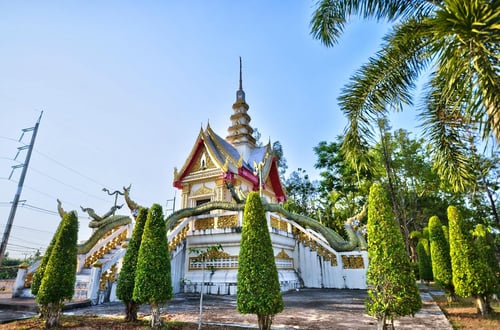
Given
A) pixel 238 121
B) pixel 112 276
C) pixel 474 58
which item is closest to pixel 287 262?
pixel 112 276

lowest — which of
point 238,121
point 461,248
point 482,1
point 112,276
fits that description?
point 112,276

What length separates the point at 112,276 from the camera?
8.96 m

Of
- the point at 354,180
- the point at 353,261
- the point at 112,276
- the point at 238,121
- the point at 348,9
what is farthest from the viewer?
the point at 354,180

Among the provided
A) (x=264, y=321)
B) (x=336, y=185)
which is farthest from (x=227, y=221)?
(x=336, y=185)

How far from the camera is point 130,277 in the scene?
233 inches

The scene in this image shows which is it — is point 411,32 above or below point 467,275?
above

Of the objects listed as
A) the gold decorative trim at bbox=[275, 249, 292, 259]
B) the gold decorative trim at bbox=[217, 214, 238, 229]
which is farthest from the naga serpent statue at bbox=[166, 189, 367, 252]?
the gold decorative trim at bbox=[275, 249, 292, 259]

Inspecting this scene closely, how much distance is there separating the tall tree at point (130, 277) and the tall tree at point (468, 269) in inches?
254

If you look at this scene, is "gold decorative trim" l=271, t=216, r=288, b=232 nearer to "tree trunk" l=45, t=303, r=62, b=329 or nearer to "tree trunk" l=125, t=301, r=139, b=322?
"tree trunk" l=125, t=301, r=139, b=322

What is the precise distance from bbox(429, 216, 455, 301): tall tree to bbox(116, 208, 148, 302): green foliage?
23.9ft

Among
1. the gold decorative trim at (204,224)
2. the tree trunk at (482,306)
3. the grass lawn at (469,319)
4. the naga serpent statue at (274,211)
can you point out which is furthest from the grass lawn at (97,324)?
the gold decorative trim at (204,224)

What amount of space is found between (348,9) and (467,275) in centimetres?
628

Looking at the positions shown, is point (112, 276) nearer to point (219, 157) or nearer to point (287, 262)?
point (287, 262)

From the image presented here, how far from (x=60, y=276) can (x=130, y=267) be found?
1.21 m
